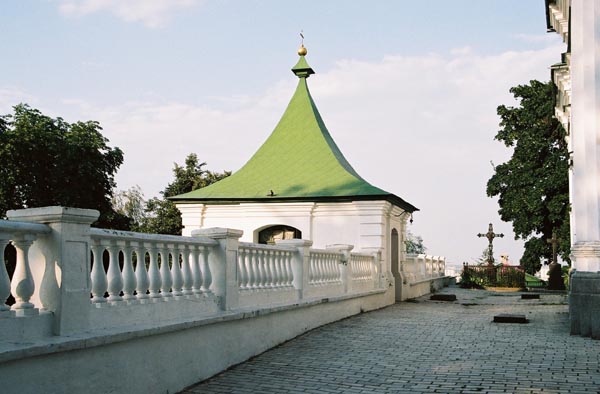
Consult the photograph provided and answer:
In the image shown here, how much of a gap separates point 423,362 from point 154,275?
4.01 m

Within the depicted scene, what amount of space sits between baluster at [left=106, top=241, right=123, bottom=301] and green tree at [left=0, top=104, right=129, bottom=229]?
29047 mm

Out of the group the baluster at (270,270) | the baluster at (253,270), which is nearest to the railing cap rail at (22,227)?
the baluster at (253,270)

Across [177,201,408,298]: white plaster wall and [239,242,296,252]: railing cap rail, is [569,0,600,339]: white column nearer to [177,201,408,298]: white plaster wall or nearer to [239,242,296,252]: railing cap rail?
[239,242,296,252]: railing cap rail

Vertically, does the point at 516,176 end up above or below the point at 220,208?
above

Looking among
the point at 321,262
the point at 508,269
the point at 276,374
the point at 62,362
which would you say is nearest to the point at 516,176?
the point at 508,269

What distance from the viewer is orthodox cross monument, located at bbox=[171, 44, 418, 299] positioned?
20.2 m

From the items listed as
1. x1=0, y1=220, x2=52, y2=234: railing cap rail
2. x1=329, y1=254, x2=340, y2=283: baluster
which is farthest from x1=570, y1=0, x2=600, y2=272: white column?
x1=0, y1=220, x2=52, y2=234: railing cap rail

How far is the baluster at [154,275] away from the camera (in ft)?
23.4

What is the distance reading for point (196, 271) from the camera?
816cm

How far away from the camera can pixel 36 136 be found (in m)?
36.8

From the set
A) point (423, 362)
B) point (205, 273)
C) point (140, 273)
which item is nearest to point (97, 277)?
point (140, 273)

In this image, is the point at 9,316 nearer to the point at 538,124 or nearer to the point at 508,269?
the point at 508,269

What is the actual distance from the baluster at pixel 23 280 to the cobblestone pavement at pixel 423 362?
265cm

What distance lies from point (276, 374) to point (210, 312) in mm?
1109
